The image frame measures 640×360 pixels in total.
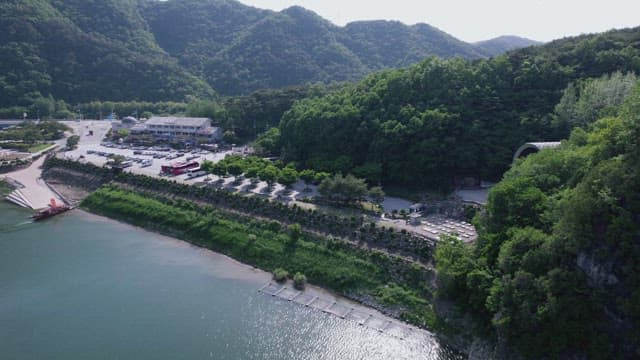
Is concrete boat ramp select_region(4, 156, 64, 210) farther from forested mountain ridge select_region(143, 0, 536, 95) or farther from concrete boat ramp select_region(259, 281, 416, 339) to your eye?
forested mountain ridge select_region(143, 0, 536, 95)

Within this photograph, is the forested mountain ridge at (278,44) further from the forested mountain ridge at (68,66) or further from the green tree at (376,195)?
the green tree at (376,195)

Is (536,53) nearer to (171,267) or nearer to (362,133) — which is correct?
(362,133)

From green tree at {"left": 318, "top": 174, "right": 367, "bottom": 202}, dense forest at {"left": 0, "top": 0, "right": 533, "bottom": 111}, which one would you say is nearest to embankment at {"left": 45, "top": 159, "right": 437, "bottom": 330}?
green tree at {"left": 318, "top": 174, "right": 367, "bottom": 202}

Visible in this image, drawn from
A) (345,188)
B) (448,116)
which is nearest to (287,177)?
(345,188)

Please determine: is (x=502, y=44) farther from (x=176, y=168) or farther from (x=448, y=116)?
(x=176, y=168)

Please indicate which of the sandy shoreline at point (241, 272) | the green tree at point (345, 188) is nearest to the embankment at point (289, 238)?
the sandy shoreline at point (241, 272)
